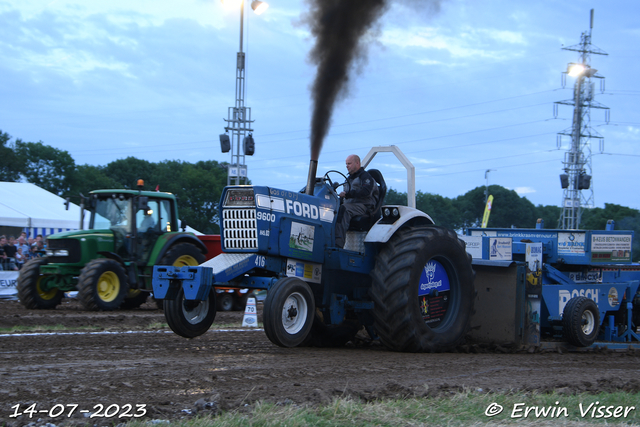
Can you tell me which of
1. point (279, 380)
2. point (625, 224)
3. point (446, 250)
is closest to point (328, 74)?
point (446, 250)

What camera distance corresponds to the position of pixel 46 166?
203ft

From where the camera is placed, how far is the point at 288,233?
291 inches

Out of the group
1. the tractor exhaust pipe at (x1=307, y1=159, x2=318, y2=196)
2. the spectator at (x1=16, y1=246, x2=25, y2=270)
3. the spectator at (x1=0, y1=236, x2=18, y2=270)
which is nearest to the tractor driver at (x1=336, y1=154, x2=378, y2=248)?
the tractor exhaust pipe at (x1=307, y1=159, x2=318, y2=196)

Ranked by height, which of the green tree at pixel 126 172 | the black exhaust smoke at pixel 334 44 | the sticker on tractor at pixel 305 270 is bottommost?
the sticker on tractor at pixel 305 270

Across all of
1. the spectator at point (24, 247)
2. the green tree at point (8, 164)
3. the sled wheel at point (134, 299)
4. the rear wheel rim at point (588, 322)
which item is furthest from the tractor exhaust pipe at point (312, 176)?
the green tree at point (8, 164)

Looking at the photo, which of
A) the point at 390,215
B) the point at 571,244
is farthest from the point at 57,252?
the point at 571,244

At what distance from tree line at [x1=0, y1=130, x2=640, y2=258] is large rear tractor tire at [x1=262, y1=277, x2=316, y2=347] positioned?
48.3 meters

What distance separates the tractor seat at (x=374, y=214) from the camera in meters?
8.23

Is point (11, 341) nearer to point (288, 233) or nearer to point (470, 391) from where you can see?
point (288, 233)

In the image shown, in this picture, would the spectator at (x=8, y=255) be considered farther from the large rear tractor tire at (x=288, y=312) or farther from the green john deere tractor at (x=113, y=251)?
the large rear tractor tire at (x=288, y=312)

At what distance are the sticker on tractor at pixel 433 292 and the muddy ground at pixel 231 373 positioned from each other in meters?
0.51

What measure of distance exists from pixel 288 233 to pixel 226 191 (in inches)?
31.7

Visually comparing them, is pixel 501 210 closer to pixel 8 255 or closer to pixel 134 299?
pixel 8 255

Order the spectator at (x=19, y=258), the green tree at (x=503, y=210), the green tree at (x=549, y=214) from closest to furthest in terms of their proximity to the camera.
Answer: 1. the spectator at (x=19, y=258)
2. the green tree at (x=503, y=210)
3. the green tree at (x=549, y=214)
